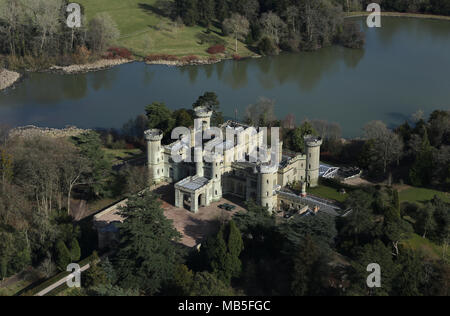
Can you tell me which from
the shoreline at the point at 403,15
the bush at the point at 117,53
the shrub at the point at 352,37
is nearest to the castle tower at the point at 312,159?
the bush at the point at 117,53

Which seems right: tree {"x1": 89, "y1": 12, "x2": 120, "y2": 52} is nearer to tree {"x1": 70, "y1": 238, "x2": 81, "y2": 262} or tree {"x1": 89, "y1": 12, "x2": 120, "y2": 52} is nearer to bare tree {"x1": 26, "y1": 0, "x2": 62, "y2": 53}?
bare tree {"x1": 26, "y1": 0, "x2": 62, "y2": 53}

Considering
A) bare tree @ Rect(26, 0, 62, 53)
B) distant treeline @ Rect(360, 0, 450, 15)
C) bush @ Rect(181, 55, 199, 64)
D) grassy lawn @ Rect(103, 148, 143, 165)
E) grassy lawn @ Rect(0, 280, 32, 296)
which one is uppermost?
distant treeline @ Rect(360, 0, 450, 15)

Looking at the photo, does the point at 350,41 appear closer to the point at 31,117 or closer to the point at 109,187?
the point at 31,117

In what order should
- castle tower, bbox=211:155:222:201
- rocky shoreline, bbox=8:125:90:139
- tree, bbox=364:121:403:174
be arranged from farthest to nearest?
rocky shoreline, bbox=8:125:90:139, tree, bbox=364:121:403:174, castle tower, bbox=211:155:222:201

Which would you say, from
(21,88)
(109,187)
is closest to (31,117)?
(21,88)

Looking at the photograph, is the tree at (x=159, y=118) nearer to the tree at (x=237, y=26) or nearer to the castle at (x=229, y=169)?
the castle at (x=229, y=169)

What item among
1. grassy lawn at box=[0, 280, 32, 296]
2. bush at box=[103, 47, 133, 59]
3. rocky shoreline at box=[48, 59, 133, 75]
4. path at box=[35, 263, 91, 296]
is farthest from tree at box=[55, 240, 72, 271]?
bush at box=[103, 47, 133, 59]
